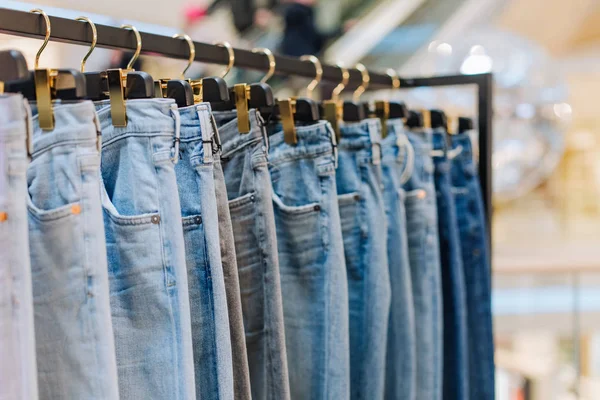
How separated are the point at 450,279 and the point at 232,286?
0.61 meters

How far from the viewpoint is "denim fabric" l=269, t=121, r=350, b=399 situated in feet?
3.11

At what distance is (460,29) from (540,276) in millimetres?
2014

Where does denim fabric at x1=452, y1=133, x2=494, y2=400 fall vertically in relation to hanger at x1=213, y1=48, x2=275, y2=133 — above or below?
below

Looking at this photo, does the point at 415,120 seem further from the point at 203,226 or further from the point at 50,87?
the point at 50,87

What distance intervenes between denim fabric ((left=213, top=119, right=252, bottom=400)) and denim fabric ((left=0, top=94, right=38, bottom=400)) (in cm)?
27

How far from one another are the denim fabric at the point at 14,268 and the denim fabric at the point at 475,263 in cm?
95

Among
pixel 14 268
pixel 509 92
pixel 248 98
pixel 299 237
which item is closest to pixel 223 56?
pixel 248 98

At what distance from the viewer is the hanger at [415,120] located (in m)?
1.21

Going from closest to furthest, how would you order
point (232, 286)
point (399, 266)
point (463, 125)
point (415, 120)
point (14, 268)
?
point (14, 268), point (232, 286), point (399, 266), point (415, 120), point (463, 125)

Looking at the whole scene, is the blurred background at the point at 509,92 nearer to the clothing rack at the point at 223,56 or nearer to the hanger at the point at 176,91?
the clothing rack at the point at 223,56

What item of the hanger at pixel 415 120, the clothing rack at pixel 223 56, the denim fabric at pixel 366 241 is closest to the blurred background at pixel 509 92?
the clothing rack at pixel 223 56

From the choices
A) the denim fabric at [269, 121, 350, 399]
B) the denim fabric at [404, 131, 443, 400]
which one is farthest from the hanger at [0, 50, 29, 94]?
the denim fabric at [404, 131, 443, 400]

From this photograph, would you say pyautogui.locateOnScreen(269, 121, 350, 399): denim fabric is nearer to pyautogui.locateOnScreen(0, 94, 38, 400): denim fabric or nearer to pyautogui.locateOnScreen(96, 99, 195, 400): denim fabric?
pyautogui.locateOnScreen(96, 99, 195, 400): denim fabric

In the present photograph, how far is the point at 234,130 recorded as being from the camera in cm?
88
